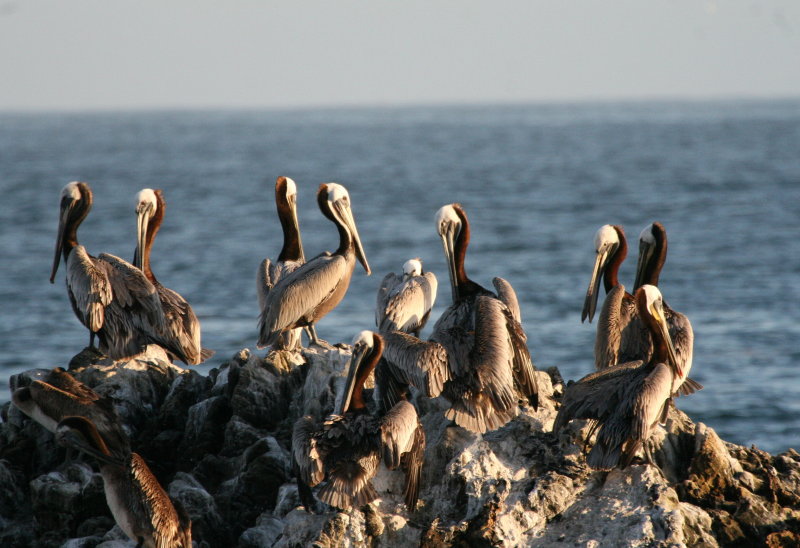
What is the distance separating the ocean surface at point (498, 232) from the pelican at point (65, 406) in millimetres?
5815

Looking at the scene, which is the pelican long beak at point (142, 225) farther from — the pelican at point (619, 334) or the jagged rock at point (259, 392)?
the pelican at point (619, 334)

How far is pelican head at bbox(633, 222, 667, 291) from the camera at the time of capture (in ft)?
28.6

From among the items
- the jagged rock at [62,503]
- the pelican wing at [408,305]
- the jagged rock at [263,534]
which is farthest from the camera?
the pelican wing at [408,305]

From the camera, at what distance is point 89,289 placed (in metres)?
8.59

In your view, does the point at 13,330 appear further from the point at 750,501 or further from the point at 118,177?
the point at 118,177

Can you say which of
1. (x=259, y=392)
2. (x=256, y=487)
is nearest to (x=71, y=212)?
(x=259, y=392)

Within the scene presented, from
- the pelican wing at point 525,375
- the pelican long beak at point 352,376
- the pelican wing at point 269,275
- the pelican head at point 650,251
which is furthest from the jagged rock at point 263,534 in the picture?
the pelican head at point 650,251

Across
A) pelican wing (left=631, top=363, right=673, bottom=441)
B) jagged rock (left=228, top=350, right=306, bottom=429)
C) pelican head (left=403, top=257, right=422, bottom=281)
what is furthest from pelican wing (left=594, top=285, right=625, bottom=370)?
jagged rock (left=228, top=350, right=306, bottom=429)

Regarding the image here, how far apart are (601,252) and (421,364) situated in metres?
2.47

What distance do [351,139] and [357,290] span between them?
195 feet

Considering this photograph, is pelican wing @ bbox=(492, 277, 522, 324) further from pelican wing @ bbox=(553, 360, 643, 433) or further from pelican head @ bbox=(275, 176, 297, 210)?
pelican head @ bbox=(275, 176, 297, 210)

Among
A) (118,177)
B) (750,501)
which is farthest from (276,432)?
(118,177)

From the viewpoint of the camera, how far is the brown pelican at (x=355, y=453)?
20.9 ft

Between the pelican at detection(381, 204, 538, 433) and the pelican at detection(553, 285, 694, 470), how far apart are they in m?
0.36
